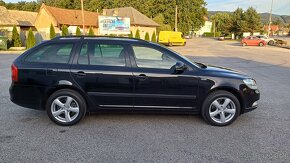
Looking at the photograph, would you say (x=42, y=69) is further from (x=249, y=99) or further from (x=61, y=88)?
(x=249, y=99)

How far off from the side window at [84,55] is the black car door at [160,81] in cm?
83

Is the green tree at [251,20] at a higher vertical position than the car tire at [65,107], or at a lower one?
higher

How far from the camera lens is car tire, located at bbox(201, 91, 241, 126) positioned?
4477 millimetres

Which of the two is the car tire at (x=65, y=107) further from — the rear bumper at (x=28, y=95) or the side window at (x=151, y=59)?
the side window at (x=151, y=59)

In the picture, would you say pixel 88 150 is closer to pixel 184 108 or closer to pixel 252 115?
pixel 184 108

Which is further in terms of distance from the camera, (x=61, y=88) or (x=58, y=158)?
(x=61, y=88)

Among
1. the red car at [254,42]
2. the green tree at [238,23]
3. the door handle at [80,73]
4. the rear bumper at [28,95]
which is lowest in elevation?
the rear bumper at [28,95]

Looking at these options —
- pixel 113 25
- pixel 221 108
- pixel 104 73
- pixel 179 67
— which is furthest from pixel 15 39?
pixel 221 108

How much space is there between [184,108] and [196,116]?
2.13 feet

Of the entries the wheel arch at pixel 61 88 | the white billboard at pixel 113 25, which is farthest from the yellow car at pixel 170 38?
the wheel arch at pixel 61 88

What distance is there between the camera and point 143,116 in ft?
16.2

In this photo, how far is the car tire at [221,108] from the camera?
4.48 m

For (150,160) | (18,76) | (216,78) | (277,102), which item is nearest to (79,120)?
(18,76)

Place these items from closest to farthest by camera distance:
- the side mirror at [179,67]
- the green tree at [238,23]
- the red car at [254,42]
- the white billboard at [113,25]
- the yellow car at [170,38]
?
1. the side mirror at [179,67]
2. the white billboard at [113,25]
3. the red car at [254,42]
4. the yellow car at [170,38]
5. the green tree at [238,23]
